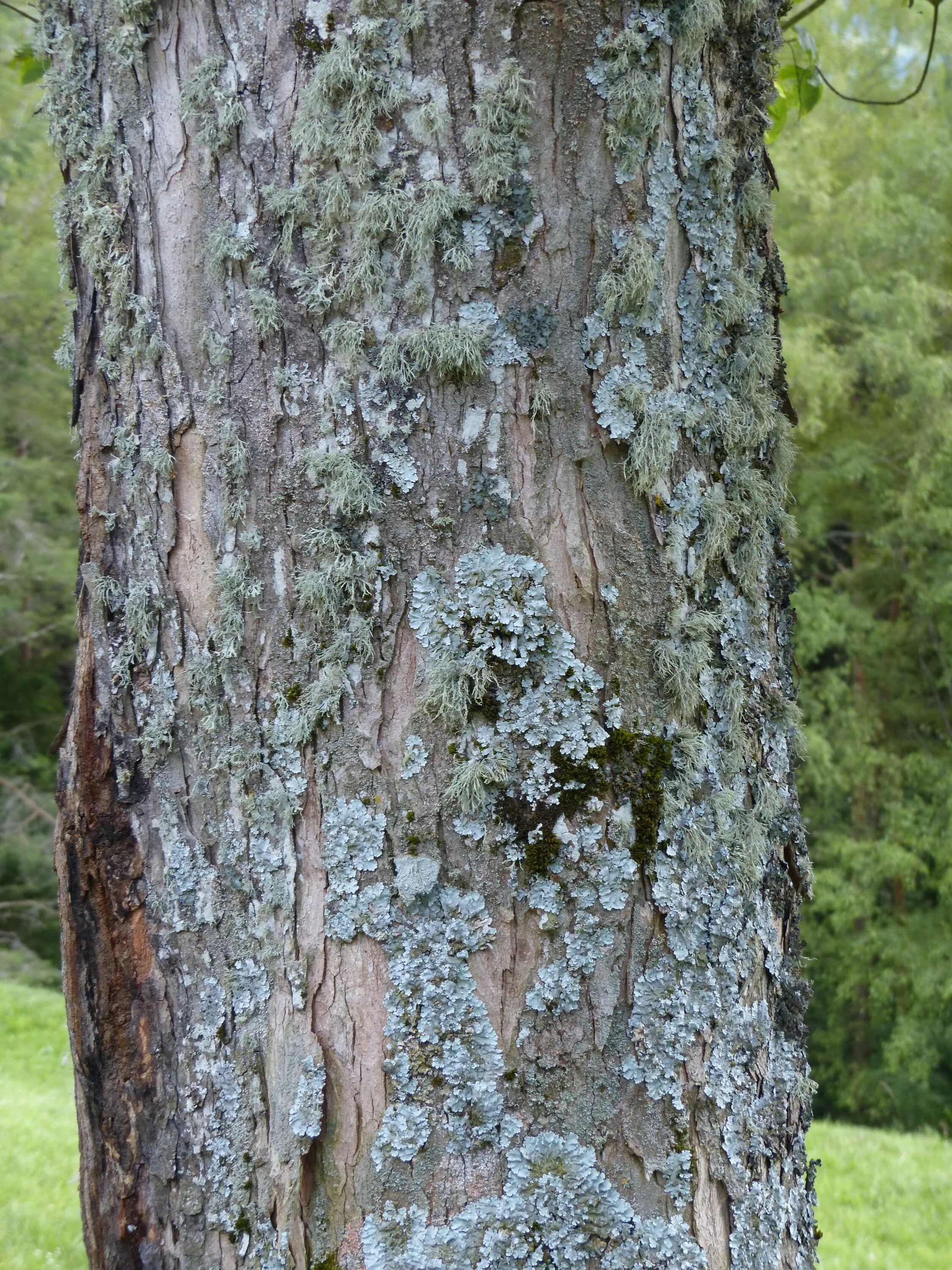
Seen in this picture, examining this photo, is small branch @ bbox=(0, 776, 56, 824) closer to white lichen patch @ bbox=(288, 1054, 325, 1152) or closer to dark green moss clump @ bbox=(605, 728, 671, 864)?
white lichen patch @ bbox=(288, 1054, 325, 1152)

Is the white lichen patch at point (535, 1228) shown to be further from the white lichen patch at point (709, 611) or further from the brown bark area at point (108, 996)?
the brown bark area at point (108, 996)

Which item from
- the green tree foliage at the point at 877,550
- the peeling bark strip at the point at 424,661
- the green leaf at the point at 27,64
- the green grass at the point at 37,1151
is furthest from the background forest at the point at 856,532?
the peeling bark strip at the point at 424,661

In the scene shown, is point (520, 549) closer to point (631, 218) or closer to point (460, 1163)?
point (631, 218)

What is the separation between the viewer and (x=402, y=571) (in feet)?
3.54

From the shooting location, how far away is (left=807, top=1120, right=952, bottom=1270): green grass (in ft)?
12.9

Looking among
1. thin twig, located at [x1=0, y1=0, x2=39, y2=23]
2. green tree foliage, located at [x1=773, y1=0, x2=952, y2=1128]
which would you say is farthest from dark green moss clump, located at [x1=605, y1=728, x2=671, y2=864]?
green tree foliage, located at [x1=773, y1=0, x2=952, y2=1128]

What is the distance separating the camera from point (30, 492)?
12.0 m

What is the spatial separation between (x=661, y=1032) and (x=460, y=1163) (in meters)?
0.26

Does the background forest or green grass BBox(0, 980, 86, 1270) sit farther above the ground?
the background forest

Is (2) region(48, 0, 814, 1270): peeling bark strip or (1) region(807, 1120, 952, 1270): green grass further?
(1) region(807, 1120, 952, 1270): green grass

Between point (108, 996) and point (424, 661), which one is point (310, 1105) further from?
point (424, 661)

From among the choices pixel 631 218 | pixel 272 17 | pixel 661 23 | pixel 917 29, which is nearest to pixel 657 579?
pixel 631 218

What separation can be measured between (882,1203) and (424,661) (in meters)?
4.73

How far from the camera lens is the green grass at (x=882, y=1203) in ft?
12.9
